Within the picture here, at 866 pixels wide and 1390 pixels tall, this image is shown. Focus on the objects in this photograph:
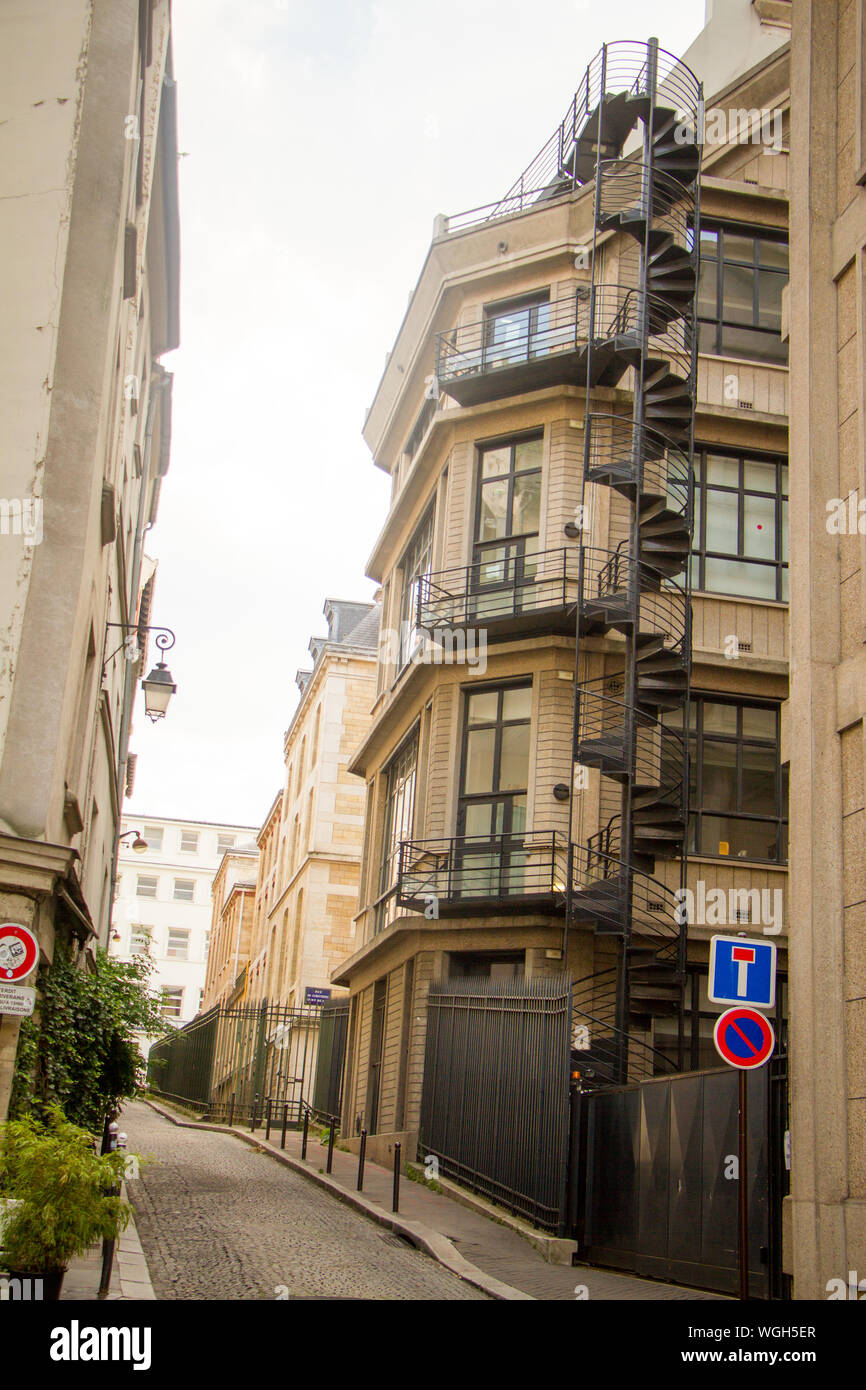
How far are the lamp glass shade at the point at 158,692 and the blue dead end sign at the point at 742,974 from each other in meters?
9.60

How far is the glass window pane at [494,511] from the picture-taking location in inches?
936

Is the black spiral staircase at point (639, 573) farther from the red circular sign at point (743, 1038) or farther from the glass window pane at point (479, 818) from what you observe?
the red circular sign at point (743, 1038)

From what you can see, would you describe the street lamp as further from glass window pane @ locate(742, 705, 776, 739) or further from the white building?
the white building

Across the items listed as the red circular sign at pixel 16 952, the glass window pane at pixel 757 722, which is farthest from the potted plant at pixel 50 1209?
the glass window pane at pixel 757 722

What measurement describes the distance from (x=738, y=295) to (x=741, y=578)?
5.05 meters

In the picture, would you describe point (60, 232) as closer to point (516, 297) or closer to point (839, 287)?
point (839, 287)

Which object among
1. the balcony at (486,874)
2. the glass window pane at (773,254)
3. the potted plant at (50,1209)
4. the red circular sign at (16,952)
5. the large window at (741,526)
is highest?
the glass window pane at (773,254)

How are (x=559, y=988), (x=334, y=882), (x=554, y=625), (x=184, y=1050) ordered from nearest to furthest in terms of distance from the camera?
(x=559, y=988), (x=554, y=625), (x=334, y=882), (x=184, y=1050)

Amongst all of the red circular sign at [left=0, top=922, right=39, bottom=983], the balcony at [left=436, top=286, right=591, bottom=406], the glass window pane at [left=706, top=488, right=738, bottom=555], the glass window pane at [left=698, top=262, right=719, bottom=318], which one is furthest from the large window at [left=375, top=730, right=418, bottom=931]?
the red circular sign at [left=0, top=922, right=39, bottom=983]

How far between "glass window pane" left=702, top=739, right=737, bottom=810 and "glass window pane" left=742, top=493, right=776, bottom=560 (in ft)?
10.9

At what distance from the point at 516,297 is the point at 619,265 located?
1985mm

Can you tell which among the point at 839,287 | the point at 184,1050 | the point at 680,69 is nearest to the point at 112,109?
the point at 839,287

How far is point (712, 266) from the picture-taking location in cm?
2391

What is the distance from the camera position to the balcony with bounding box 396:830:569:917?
20750 mm
